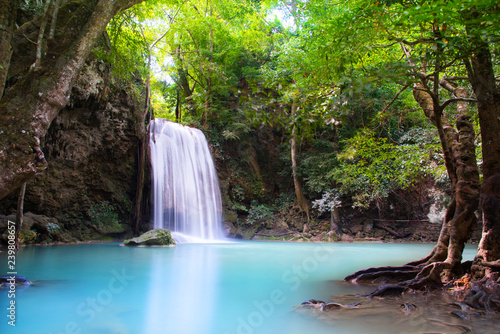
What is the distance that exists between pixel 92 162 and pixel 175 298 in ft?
34.4

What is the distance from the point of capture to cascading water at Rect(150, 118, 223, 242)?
565 inches

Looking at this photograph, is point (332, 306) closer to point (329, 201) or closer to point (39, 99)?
point (39, 99)

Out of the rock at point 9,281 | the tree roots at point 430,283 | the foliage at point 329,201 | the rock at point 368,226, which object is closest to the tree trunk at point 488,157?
the tree roots at point 430,283

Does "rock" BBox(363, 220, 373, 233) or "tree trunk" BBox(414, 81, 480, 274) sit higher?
"tree trunk" BBox(414, 81, 480, 274)

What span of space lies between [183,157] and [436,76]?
13377 mm

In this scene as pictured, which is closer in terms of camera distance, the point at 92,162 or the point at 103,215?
the point at 92,162

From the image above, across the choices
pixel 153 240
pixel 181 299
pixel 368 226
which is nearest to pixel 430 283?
pixel 181 299

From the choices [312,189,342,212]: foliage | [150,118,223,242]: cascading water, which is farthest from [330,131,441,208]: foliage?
[150,118,223,242]: cascading water

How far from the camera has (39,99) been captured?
11.5ft

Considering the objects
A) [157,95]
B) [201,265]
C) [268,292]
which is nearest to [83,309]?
[268,292]

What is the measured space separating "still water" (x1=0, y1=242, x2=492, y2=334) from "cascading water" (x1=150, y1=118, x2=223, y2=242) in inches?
297

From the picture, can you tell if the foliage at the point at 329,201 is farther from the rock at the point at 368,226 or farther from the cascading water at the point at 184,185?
the cascading water at the point at 184,185

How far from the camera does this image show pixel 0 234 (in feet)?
31.4

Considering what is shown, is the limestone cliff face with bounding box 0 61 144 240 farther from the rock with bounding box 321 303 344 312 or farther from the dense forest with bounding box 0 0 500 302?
the rock with bounding box 321 303 344 312
